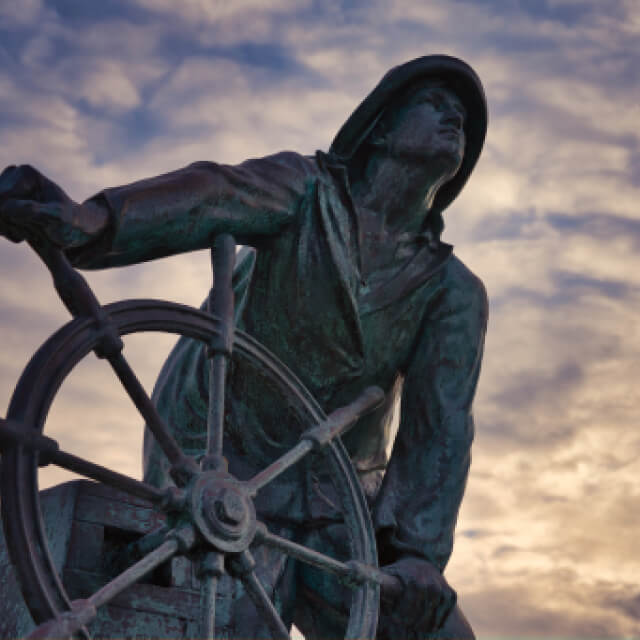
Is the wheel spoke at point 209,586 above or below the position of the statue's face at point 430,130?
below

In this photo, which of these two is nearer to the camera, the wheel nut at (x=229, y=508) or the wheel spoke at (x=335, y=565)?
the wheel nut at (x=229, y=508)

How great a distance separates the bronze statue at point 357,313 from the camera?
3.63m

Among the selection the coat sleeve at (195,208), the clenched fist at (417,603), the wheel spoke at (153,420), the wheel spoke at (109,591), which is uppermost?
the coat sleeve at (195,208)

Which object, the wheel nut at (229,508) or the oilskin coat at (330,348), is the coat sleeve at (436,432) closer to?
the oilskin coat at (330,348)

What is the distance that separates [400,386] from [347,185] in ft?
2.27

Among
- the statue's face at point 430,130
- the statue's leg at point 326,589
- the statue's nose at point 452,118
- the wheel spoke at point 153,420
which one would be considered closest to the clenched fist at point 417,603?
the statue's leg at point 326,589

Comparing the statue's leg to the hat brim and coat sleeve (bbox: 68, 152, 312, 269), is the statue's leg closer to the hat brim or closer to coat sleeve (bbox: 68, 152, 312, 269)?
coat sleeve (bbox: 68, 152, 312, 269)

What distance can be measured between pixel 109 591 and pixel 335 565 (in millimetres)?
706

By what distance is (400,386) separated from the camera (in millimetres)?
4152

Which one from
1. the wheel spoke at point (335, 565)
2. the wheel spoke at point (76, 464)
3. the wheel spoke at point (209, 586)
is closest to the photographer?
the wheel spoke at point (76, 464)

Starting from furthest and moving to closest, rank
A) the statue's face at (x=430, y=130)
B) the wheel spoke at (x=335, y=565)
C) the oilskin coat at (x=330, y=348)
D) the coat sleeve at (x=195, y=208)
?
the statue's face at (x=430, y=130) < the oilskin coat at (x=330, y=348) < the coat sleeve at (x=195, y=208) < the wheel spoke at (x=335, y=565)

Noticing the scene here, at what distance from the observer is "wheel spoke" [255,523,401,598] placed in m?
3.29

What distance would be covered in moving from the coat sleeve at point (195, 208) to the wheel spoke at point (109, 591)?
0.83 metres

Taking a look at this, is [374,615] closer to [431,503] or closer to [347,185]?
[431,503]
